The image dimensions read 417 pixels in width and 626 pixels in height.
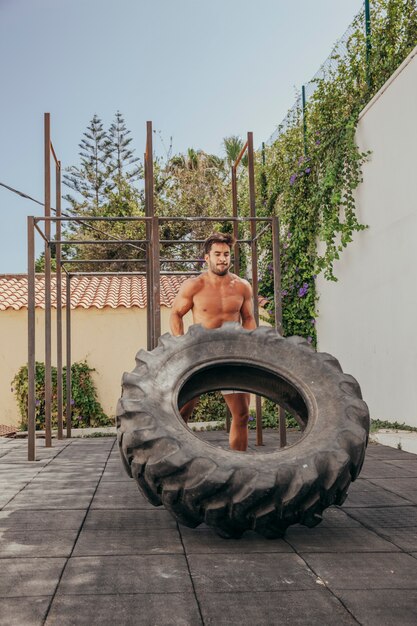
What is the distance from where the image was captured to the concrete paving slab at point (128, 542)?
2.84m

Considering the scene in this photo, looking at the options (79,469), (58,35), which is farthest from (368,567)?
(58,35)

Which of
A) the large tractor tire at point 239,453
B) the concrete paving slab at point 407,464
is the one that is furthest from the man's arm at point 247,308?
the concrete paving slab at point 407,464

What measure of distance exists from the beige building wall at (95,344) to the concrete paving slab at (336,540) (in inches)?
301

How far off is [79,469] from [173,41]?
5683mm

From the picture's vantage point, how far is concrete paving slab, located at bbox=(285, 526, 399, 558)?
2.86m

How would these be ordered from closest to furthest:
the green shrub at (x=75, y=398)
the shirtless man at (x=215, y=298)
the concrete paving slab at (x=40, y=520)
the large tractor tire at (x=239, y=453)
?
1. the large tractor tire at (x=239, y=453)
2. the concrete paving slab at (x=40, y=520)
3. the shirtless man at (x=215, y=298)
4. the green shrub at (x=75, y=398)

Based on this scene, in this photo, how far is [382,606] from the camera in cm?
215

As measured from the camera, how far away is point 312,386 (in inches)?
149

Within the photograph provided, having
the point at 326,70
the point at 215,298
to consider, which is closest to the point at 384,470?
the point at 215,298

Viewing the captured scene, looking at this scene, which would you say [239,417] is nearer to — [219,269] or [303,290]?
[219,269]

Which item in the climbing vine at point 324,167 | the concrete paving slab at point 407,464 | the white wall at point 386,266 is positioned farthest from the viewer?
the climbing vine at point 324,167

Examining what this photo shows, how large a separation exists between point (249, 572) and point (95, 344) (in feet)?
28.7

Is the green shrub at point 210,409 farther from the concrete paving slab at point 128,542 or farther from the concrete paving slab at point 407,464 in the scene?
the concrete paving slab at point 128,542

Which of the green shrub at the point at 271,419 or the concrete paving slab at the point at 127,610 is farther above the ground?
the concrete paving slab at the point at 127,610
